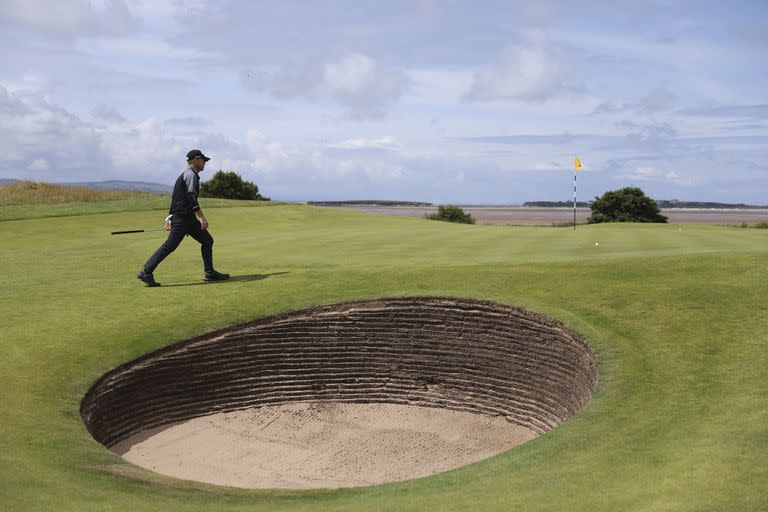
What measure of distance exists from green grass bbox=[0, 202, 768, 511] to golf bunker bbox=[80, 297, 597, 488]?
47 cm

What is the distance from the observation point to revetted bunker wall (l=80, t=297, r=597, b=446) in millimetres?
13211

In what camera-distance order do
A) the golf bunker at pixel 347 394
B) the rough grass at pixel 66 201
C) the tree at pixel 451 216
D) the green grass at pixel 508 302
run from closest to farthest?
the green grass at pixel 508 302, the golf bunker at pixel 347 394, the rough grass at pixel 66 201, the tree at pixel 451 216

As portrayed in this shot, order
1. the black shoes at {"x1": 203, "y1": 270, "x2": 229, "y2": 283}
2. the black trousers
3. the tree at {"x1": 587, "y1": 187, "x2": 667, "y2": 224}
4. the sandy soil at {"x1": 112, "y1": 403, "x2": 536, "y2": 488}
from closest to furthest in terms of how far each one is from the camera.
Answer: the sandy soil at {"x1": 112, "y1": 403, "x2": 536, "y2": 488}
the black trousers
the black shoes at {"x1": 203, "y1": 270, "x2": 229, "y2": 283}
the tree at {"x1": 587, "y1": 187, "x2": 667, "y2": 224}

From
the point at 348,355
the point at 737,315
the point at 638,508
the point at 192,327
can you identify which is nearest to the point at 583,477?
A: the point at 638,508

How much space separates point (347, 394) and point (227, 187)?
67.9 meters

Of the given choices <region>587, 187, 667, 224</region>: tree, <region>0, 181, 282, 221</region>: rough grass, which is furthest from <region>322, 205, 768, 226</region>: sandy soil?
<region>0, 181, 282, 221</region>: rough grass

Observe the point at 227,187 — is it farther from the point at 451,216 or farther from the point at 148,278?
the point at 148,278

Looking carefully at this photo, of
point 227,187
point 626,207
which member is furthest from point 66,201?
point 626,207

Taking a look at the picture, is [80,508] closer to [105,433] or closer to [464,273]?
[105,433]

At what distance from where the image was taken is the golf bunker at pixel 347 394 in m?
11.8

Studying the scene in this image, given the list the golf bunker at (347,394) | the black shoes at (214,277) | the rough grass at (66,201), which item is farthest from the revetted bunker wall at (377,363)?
the rough grass at (66,201)

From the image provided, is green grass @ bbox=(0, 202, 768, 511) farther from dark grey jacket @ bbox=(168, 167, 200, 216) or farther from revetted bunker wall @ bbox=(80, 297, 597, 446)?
dark grey jacket @ bbox=(168, 167, 200, 216)

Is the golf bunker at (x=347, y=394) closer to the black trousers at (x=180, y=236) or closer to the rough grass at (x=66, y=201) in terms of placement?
the black trousers at (x=180, y=236)

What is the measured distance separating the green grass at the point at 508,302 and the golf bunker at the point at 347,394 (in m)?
0.47
